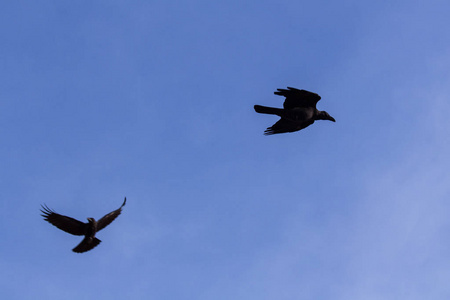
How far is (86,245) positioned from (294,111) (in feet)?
24.8

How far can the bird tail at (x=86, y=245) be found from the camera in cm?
1705

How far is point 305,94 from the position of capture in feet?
57.3

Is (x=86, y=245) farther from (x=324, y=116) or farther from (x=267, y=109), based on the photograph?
(x=324, y=116)

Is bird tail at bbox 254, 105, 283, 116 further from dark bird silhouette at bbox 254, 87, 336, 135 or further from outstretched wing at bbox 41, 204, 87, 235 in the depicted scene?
outstretched wing at bbox 41, 204, 87, 235

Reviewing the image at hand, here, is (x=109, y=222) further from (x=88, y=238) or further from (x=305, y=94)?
(x=305, y=94)

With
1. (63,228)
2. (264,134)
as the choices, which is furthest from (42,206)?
(264,134)

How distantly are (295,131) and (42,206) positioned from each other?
7985 mm

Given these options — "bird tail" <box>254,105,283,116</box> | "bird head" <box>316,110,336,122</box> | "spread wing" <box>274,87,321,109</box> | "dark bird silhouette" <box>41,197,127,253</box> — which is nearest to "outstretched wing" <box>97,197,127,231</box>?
"dark bird silhouette" <box>41,197,127,253</box>

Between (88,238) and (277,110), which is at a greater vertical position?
(277,110)

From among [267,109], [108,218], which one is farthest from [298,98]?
[108,218]

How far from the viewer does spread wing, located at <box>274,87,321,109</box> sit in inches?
683

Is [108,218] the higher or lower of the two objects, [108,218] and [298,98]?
the lower

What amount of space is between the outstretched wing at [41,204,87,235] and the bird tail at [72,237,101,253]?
1.05ft

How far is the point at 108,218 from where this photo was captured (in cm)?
1816
